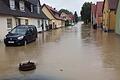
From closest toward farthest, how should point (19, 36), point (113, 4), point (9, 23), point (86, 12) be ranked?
point (19, 36) < point (9, 23) < point (113, 4) < point (86, 12)

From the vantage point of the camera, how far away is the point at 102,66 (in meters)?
12.1

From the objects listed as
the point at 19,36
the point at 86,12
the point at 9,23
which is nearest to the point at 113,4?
the point at 9,23

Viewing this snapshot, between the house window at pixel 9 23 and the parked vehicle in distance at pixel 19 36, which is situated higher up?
the house window at pixel 9 23

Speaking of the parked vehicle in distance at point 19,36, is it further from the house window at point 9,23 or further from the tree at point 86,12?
the tree at point 86,12

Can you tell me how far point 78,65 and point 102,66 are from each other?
1.10 meters

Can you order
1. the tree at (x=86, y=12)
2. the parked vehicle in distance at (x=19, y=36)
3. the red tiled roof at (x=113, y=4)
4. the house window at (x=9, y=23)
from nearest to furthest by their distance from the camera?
the parked vehicle in distance at (x=19, y=36), the house window at (x=9, y=23), the red tiled roof at (x=113, y=4), the tree at (x=86, y=12)

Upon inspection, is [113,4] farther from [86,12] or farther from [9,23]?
[86,12]

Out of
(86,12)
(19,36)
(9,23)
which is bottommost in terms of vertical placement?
(19,36)

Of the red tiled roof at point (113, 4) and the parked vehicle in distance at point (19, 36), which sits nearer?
the parked vehicle in distance at point (19, 36)

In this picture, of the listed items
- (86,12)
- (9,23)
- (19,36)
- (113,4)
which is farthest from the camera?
(86,12)

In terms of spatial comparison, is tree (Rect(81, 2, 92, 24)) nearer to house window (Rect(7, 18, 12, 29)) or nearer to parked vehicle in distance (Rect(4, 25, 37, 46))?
house window (Rect(7, 18, 12, 29))

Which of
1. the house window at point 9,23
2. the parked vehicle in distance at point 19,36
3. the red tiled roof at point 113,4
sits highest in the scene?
the red tiled roof at point 113,4

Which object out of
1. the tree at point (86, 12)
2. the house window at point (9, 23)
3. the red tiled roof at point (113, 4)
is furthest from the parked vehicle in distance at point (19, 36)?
the tree at point (86, 12)

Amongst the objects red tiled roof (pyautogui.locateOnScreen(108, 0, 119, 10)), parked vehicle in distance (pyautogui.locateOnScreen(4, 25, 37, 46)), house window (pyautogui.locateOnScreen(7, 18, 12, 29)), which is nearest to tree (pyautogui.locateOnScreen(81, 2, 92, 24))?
red tiled roof (pyautogui.locateOnScreen(108, 0, 119, 10))
